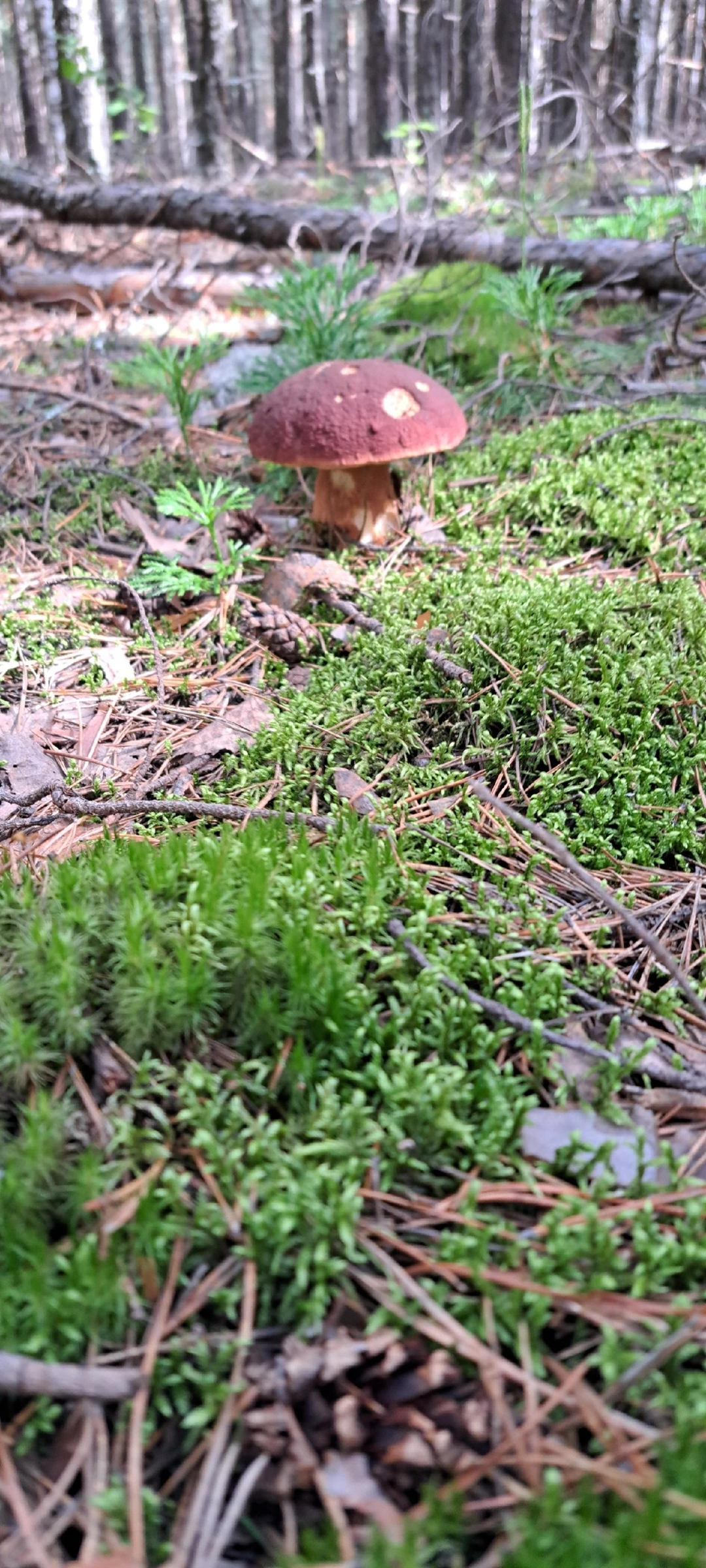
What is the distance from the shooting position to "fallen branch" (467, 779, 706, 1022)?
1557mm

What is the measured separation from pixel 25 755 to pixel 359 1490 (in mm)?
1826

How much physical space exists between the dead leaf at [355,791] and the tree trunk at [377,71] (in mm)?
20406

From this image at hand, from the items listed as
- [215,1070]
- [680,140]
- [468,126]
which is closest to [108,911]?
[215,1070]

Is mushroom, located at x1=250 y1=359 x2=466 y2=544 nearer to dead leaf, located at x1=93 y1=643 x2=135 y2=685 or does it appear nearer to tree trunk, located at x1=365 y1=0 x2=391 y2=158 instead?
dead leaf, located at x1=93 y1=643 x2=135 y2=685

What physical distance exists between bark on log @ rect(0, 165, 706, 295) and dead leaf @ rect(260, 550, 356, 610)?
2.91 m

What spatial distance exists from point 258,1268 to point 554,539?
8.69 ft

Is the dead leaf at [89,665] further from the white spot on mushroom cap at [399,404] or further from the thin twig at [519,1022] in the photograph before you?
the thin twig at [519,1022]

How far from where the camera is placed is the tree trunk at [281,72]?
19.7 metres

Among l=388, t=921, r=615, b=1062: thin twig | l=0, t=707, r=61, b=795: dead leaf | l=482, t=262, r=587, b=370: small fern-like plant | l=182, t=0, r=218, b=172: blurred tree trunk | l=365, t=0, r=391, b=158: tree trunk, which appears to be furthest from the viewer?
l=365, t=0, r=391, b=158: tree trunk

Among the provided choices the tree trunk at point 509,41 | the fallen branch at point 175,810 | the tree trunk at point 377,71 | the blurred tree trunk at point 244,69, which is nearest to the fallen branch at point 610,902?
the fallen branch at point 175,810

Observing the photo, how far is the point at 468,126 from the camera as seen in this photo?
1850 centimetres

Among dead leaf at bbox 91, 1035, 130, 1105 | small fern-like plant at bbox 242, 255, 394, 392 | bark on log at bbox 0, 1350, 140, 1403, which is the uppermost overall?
small fern-like plant at bbox 242, 255, 394, 392

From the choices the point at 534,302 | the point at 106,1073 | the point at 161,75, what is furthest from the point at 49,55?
the point at 106,1073

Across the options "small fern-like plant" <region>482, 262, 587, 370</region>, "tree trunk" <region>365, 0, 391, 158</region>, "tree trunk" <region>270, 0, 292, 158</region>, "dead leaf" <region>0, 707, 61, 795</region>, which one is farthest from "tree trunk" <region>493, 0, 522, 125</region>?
"dead leaf" <region>0, 707, 61, 795</region>
